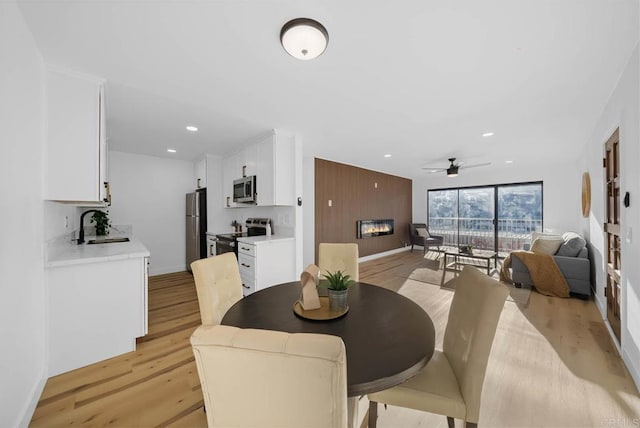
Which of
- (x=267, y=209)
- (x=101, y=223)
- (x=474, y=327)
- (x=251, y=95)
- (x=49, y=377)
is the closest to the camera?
(x=474, y=327)

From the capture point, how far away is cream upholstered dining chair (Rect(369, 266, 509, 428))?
1071 mm

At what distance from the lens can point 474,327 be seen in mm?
1148

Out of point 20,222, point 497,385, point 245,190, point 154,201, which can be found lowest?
point 497,385

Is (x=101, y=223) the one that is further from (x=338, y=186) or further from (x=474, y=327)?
(x=474, y=327)

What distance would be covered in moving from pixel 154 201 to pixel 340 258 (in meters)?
4.21

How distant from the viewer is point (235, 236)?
3896 mm

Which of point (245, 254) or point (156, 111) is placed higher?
point (156, 111)

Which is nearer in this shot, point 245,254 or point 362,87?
point 362,87

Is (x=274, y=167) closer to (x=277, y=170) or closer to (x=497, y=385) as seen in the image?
(x=277, y=170)

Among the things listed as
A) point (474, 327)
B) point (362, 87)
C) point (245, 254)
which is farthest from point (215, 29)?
point (245, 254)

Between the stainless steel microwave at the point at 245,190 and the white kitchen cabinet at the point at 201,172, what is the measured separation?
86cm

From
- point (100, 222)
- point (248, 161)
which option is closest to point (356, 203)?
point (248, 161)

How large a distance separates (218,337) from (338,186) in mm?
5088

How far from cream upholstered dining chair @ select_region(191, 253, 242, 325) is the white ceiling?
4.74 ft
